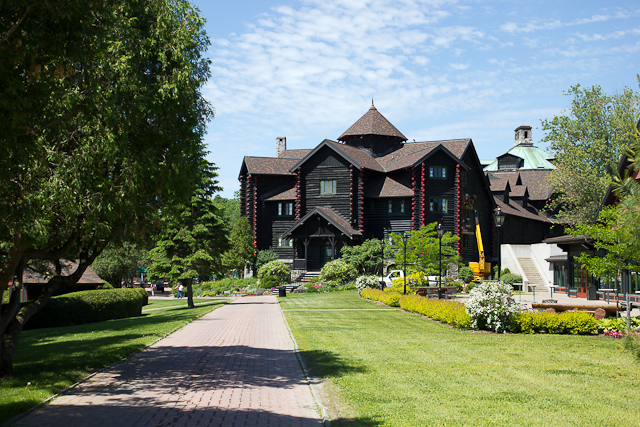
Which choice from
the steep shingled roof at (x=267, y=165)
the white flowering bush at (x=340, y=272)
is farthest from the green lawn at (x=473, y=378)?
the steep shingled roof at (x=267, y=165)

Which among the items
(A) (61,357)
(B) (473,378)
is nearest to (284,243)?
(A) (61,357)

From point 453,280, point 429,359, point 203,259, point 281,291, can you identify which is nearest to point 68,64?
point 429,359

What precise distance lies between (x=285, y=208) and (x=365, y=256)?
38.5 ft

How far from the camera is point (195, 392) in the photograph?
9039 mm

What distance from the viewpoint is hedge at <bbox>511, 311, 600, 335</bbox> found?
15.3 metres

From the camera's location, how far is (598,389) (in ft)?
28.3

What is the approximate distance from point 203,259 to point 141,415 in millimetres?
25480

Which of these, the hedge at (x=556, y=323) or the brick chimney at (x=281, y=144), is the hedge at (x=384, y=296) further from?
the brick chimney at (x=281, y=144)

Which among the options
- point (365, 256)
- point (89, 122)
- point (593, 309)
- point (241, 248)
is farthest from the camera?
point (241, 248)

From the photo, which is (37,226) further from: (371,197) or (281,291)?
(371,197)

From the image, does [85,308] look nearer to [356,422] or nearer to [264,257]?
[356,422]

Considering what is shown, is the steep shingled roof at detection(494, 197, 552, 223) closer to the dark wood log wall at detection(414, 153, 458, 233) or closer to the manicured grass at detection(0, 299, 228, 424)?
the dark wood log wall at detection(414, 153, 458, 233)

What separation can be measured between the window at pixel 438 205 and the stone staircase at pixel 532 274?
8.09 meters

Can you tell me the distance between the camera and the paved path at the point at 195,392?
291 inches
